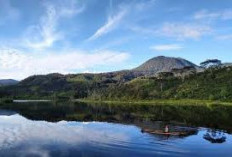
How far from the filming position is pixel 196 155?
6359 cm

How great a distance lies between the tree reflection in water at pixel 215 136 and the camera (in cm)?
8046

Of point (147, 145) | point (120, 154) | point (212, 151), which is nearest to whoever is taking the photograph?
point (120, 154)

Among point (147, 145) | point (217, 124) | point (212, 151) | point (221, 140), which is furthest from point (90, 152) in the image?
point (217, 124)

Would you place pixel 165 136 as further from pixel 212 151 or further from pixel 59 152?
pixel 59 152

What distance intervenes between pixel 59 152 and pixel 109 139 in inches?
702

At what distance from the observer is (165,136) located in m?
84.1

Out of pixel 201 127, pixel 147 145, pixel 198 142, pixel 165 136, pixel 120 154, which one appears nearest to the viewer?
pixel 120 154

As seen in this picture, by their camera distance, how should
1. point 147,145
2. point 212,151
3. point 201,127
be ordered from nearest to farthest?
point 212,151 < point 147,145 < point 201,127

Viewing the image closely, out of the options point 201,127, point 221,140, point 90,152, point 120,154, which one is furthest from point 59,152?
point 201,127

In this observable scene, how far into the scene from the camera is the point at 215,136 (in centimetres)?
8575

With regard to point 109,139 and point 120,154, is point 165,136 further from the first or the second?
point 120,154

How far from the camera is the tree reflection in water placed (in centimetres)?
8046

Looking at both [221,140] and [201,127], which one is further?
[201,127]

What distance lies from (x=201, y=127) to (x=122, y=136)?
2947 cm
